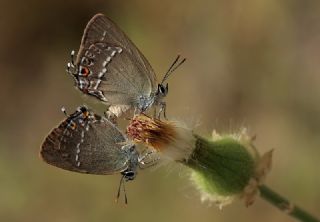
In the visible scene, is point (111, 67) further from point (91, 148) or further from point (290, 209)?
point (290, 209)

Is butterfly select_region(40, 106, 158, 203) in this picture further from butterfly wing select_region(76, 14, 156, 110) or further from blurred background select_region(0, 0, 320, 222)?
blurred background select_region(0, 0, 320, 222)

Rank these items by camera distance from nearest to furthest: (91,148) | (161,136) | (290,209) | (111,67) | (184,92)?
(290,209), (161,136), (91,148), (111,67), (184,92)

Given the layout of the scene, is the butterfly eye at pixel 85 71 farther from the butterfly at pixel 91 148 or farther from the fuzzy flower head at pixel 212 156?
the fuzzy flower head at pixel 212 156

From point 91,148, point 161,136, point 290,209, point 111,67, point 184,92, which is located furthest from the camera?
point 184,92

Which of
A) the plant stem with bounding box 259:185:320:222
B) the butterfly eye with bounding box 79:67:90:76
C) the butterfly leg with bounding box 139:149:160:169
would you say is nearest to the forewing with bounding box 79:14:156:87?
the butterfly eye with bounding box 79:67:90:76

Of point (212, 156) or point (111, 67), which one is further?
point (111, 67)

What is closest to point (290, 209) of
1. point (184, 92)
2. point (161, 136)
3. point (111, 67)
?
point (161, 136)

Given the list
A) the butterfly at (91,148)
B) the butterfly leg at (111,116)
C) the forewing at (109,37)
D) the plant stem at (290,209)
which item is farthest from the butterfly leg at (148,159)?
the plant stem at (290,209)
